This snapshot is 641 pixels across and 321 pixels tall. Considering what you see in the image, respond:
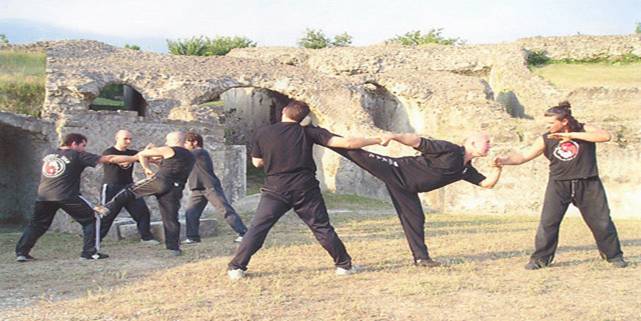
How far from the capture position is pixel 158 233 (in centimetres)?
917

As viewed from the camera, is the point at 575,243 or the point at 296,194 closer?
the point at 296,194

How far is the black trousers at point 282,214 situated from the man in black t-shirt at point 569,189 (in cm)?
182

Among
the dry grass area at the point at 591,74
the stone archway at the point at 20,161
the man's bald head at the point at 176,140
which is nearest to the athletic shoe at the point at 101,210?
the man's bald head at the point at 176,140

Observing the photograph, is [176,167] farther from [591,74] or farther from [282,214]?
[591,74]

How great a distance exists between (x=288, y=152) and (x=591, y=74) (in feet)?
72.6

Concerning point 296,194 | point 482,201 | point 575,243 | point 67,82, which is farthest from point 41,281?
point 67,82

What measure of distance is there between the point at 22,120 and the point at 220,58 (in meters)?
9.53

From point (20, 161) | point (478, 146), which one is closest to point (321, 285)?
point (478, 146)

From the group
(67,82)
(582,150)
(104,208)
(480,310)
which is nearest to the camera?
(480,310)

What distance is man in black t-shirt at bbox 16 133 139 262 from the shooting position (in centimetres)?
762

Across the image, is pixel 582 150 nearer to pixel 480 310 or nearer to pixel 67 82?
pixel 480 310

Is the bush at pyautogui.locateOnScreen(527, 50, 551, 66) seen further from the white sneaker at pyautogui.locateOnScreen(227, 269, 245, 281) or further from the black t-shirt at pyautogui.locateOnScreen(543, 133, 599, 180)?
the white sneaker at pyautogui.locateOnScreen(227, 269, 245, 281)

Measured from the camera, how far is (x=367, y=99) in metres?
21.5

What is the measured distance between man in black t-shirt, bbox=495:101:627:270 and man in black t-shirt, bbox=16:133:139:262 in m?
4.43
